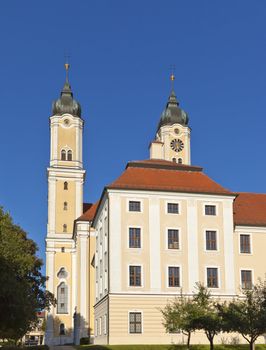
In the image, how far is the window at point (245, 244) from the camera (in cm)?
5525

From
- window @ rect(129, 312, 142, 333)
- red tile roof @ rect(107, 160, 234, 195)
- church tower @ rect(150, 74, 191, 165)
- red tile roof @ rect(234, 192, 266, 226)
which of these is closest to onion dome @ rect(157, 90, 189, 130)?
church tower @ rect(150, 74, 191, 165)

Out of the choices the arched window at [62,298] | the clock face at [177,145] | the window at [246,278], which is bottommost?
the arched window at [62,298]

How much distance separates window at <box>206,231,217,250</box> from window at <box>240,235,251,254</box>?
3374mm

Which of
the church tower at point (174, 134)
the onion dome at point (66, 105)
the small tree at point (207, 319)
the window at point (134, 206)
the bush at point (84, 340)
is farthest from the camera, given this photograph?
the church tower at point (174, 134)

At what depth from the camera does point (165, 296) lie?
5050cm

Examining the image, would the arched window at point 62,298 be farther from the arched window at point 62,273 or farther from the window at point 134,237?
the window at point 134,237

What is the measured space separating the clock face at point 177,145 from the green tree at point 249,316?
201 feet

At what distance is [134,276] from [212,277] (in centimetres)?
708

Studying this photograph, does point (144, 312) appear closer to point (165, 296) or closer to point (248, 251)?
point (165, 296)

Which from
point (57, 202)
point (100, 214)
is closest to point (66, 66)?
point (57, 202)

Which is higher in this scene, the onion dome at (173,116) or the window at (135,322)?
the onion dome at (173,116)

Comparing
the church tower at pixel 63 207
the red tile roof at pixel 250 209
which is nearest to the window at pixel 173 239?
the red tile roof at pixel 250 209

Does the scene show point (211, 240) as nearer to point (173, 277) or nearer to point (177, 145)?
point (173, 277)

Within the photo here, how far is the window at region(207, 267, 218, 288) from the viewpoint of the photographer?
2056 inches
